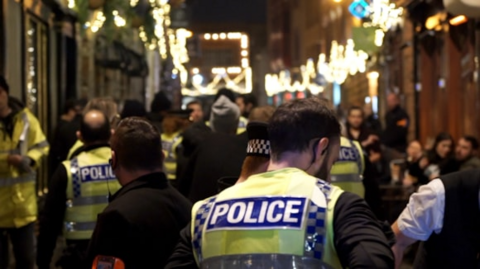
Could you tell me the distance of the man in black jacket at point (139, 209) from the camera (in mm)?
5047

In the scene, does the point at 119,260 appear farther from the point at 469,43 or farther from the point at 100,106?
the point at 469,43

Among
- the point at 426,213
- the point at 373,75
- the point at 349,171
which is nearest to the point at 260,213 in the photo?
the point at 426,213

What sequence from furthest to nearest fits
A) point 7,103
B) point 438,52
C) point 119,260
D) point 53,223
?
point 438,52 → point 7,103 → point 53,223 → point 119,260

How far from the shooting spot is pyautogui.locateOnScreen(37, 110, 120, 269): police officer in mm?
7734

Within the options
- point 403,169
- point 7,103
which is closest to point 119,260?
point 7,103

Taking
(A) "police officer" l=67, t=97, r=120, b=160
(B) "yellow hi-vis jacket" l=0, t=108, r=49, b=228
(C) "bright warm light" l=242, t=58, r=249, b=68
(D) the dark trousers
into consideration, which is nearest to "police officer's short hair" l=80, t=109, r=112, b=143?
(A) "police officer" l=67, t=97, r=120, b=160

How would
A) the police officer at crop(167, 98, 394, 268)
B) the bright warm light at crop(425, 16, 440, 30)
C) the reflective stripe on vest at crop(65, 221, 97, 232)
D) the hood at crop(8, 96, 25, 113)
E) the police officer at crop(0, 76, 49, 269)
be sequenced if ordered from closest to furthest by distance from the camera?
the police officer at crop(167, 98, 394, 268), the reflective stripe on vest at crop(65, 221, 97, 232), the police officer at crop(0, 76, 49, 269), the hood at crop(8, 96, 25, 113), the bright warm light at crop(425, 16, 440, 30)

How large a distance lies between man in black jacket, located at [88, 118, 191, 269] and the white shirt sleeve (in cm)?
98

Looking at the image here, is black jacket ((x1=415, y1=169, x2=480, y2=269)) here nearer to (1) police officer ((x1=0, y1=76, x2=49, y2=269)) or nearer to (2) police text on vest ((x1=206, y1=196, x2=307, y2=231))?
(2) police text on vest ((x1=206, y1=196, x2=307, y2=231))

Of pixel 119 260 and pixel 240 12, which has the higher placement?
pixel 240 12

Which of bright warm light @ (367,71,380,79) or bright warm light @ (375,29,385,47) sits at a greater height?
bright warm light @ (375,29,385,47)

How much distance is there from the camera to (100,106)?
9789mm

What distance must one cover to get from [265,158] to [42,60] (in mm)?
15220

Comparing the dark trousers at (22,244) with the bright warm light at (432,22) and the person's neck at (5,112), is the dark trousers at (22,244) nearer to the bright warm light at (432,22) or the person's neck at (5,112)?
the person's neck at (5,112)
